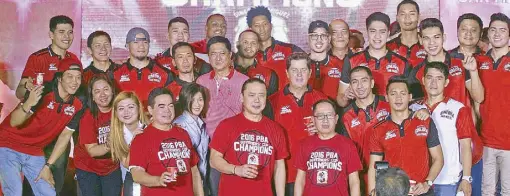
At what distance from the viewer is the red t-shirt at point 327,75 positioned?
8656 mm

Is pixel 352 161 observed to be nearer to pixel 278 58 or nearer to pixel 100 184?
pixel 278 58

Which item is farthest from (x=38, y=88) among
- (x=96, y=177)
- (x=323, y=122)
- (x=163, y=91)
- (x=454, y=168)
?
(x=454, y=168)

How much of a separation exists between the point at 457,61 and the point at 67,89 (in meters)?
3.72

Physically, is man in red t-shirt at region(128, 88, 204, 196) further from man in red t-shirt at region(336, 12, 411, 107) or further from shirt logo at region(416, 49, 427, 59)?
shirt logo at region(416, 49, 427, 59)

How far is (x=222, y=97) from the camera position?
324 inches

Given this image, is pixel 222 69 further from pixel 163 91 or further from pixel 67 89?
pixel 67 89

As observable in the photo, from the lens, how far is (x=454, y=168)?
793 centimetres

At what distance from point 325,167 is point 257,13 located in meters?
2.93

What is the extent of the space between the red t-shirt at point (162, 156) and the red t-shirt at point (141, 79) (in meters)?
1.46

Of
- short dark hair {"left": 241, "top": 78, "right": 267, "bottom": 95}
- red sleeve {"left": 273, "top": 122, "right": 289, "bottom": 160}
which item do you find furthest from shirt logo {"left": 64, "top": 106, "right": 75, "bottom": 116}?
red sleeve {"left": 273, "top": 122, "right": 289, "bottom": 160}

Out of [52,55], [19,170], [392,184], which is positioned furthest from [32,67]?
[392,184]

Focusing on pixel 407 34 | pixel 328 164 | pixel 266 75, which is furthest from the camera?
pixel 407 34

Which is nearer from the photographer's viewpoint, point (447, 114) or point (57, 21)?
point (447, 114)

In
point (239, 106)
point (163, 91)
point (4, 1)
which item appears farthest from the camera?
point (4, 1)
